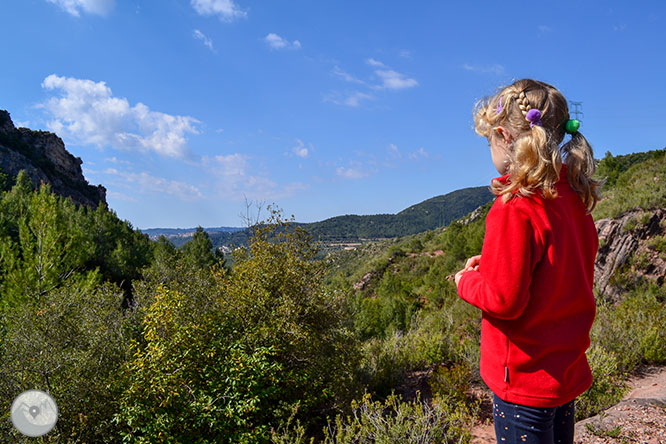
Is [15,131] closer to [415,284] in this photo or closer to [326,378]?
[415,284]

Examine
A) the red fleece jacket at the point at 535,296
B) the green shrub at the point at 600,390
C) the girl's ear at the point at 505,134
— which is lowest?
the green shrub at the point at 600,390

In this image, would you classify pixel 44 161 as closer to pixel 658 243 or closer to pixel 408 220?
pixel 408 220

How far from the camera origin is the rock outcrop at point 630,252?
8.90 metres

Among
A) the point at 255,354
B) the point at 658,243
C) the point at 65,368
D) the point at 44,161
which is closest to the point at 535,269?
the point at 255,354

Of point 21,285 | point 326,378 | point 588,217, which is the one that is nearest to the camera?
point 588,217

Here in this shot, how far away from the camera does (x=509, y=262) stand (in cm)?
101

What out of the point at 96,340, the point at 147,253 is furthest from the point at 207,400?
the point at 147,253

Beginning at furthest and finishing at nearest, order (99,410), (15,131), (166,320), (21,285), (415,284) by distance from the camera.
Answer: (15,131), (415,284), (21,285), (166,320), (99,410)

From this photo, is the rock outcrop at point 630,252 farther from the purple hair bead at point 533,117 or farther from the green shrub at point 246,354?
the purple hair bead at point 533,117

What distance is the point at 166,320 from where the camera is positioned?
17.5 ft

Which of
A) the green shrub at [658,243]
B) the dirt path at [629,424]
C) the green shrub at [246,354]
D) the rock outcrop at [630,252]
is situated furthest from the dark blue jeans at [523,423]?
the green shrub at [658,243]

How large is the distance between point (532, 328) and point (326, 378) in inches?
242

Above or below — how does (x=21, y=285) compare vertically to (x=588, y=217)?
below

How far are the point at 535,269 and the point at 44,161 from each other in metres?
79.0
